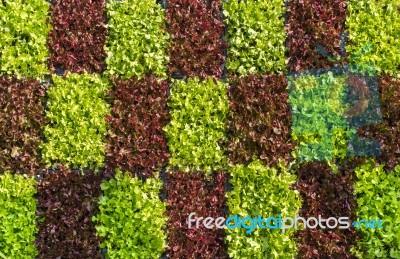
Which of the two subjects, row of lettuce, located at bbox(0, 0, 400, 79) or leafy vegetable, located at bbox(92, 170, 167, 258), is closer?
leafy vegetable, located at bbox(92, 170, 167, 258)

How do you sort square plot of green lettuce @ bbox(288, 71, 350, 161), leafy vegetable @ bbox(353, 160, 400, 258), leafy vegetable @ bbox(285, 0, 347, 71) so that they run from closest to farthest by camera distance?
leafy vegetable @ bbox(353, 160, 400, 258) → square plot of green lettuce @ bbox(288, 71, 350, 161) → leafy vegetable @ bbox(285, 0, 347, 71)

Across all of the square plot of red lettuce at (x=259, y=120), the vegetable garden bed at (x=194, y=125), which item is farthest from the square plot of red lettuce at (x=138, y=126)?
the square plot of red lettuce at (x=259, y=120)

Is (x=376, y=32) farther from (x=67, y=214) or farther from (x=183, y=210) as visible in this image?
(x=67, y=214)

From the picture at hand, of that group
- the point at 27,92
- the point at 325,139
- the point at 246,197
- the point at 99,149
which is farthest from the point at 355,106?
the point at 27,92

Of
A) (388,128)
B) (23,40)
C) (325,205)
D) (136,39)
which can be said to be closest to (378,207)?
(325,205)

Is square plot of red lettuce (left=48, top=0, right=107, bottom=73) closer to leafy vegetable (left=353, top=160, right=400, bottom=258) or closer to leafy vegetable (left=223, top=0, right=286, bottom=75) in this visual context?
leafy vegetable (left=223, top=0, right=286, bottom=75)

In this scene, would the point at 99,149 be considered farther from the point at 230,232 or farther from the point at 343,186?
the point at 343,186
